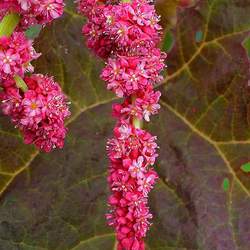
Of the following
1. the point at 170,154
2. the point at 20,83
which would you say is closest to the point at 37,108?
the point at 20,83

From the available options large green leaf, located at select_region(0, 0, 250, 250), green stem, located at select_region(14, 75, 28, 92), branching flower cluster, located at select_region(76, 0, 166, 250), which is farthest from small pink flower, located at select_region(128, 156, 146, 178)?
large green leaf, located at select_region(0, 0, 250, 250)

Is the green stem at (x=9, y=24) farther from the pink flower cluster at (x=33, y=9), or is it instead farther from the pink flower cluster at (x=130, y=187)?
the pink flower cluster at (x=130, y=187)

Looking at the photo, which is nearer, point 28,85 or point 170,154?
point 28,85

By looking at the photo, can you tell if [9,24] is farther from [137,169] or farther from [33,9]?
[137,169]

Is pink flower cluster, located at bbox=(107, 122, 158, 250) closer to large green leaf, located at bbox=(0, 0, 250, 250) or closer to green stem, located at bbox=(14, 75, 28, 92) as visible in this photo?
green stem, located at bbox=(14, 75, 28, 92)

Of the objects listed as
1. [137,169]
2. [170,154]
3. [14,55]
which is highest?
[14,55]

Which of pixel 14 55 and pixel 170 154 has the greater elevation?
pixel 14 55
